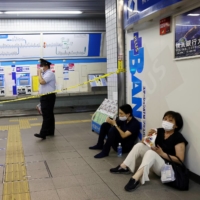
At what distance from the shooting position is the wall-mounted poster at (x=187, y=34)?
355cm

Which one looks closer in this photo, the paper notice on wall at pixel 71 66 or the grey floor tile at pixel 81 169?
the grey floor tile at pixel 81 169

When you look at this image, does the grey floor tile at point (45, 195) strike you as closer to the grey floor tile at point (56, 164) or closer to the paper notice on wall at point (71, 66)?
the grey floor tile at point (56, 164)

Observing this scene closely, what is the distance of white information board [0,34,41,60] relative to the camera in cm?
992

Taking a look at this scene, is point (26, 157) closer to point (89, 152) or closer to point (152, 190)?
point (89, 152)

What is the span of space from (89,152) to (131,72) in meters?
1.61

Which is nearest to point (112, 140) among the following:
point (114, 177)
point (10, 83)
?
point (114, 177)

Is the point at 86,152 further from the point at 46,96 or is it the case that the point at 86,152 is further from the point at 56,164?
the point at 46,96

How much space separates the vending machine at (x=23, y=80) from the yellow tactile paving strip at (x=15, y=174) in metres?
3.80

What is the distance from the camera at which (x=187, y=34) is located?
12.2ft

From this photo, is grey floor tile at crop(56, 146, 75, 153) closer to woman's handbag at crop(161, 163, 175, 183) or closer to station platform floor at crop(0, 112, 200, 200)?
station platform floor at crop(0, 112, 200, 200)

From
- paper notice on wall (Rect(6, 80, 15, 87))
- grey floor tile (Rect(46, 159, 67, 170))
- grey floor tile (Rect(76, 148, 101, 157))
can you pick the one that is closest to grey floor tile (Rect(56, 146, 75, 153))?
grey floor tile (Rect(76, 148, 101, 157))

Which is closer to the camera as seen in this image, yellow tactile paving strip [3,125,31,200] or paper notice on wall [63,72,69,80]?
yellow tactile paving strip [3,125,31,200]

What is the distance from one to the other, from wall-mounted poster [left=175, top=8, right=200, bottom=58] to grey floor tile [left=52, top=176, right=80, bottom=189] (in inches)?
82.3

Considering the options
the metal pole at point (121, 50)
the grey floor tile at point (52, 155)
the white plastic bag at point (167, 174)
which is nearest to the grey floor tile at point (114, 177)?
the white plastic bag at point (167, 174)
